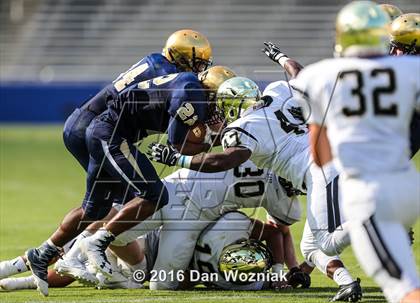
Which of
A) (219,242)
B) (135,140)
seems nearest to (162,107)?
(135,140)

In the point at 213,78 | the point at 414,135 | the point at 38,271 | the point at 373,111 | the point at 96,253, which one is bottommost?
the point at 38,271

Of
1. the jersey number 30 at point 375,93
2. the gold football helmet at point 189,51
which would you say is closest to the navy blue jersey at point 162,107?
the gold football helmet at point 189,51

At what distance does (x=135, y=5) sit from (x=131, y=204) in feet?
53.4

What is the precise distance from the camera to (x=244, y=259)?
19.3 ft

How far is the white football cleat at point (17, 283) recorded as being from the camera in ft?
19.5

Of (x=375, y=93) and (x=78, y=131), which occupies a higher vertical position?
(x=375, y=93)

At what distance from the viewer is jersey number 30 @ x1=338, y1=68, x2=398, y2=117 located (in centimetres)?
390

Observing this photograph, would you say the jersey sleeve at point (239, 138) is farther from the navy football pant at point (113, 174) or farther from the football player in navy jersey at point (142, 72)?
the football player in navy jersey at point (142, 72)

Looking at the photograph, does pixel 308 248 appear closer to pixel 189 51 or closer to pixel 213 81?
pixel 213 81

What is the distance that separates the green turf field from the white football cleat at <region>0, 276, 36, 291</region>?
0.11 m

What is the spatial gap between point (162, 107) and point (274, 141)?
71 centimetres

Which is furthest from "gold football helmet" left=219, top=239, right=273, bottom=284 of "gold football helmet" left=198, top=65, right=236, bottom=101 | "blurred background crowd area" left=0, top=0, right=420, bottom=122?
"blurred background crowd area" left=0, top=0, right=420, bottom=122

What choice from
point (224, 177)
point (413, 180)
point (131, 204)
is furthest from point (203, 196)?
point (413, 180)

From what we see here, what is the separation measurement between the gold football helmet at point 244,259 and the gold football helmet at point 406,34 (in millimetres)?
1655
